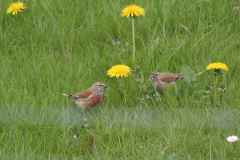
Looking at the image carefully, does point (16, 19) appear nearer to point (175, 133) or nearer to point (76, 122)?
point (76, 122)

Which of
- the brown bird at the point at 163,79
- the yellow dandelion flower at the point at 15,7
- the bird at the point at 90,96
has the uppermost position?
the yellow dandelion flower at the point at 15,7

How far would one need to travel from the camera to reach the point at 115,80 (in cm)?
466

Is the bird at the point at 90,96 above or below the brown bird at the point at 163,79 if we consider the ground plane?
below

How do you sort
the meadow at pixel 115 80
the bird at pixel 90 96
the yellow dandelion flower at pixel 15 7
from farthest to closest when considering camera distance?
the yellow dandelion flower at pixel 15 7, the bird at pixel 90 96, the meadow at pixel 115 80

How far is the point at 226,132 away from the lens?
377cm

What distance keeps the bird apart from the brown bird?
1.95 ft

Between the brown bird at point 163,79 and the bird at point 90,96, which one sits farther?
the brown bird at point 163,79

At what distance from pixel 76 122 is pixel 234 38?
8.61 feet

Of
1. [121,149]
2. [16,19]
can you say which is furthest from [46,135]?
[16,19]

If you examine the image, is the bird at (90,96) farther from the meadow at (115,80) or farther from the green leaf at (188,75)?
the green leaf at (188,75)

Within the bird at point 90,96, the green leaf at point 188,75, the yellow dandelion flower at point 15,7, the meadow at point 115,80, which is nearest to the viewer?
the meadow at point 115,80

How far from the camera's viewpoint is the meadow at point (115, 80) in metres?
3.74

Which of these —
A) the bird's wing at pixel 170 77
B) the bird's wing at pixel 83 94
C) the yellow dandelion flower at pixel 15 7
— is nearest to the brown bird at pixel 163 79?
the bird's wing at pixel 170 77

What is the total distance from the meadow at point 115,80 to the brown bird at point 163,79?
104 mm
